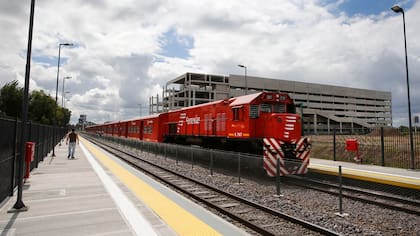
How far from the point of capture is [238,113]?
13.7 m

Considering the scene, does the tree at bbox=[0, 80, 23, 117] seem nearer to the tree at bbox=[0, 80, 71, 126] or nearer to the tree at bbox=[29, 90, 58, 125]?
the tree at bbox=[0, 80, 71, 126]

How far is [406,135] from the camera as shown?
1647cm

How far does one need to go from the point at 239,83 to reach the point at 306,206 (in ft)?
239

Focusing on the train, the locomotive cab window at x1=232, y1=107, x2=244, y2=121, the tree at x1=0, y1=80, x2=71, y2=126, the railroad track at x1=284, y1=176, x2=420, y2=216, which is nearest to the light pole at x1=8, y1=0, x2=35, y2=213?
the train

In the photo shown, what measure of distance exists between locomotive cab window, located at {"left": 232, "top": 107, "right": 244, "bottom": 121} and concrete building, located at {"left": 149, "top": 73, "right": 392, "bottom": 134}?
56379 millimetres

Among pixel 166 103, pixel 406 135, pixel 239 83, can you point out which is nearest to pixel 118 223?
pixel 406 135

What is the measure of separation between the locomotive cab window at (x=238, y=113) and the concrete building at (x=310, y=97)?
56379 millimetres

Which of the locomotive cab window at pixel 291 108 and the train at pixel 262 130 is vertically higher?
the locomotive cab window at pixel 291 108

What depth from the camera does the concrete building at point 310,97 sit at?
7738 cm

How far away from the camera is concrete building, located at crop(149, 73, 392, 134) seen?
77375 mm

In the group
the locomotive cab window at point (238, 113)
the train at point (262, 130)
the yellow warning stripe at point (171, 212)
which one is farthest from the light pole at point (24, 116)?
the locomotive cab window at point (238, 113)

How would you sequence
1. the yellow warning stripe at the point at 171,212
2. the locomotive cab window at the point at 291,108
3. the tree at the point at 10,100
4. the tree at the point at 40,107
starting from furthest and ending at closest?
the tree at the point at 40,107 < the tree at the point at 10,100 < the locomotive cab window at the point at 291,108 < the yellow warning stripe at the point at 171,212

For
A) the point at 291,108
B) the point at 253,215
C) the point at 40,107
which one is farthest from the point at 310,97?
the point at 253,215

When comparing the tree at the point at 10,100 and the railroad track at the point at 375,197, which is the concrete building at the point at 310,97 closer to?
the tree at the point at 10,100
